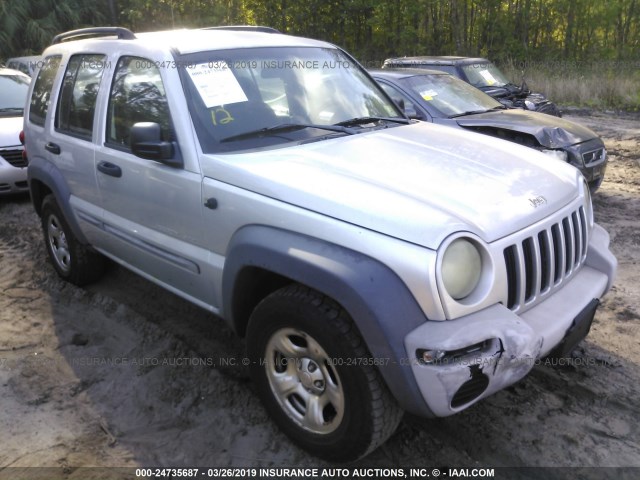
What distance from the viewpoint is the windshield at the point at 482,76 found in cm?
997

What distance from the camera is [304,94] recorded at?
3508mm

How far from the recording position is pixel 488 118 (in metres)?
6.89

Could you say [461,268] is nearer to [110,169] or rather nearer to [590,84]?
[110,169]

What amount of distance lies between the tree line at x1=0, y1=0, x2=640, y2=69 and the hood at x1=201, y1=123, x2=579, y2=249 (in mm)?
19221

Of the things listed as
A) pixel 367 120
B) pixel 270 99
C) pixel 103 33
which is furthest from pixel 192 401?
pixel 103 33

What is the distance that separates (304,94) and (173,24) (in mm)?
25704

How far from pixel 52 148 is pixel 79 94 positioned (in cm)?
52

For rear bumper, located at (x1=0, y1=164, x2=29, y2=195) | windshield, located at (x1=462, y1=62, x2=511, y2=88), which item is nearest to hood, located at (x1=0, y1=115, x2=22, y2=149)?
rear bumper, located at (x1=0, y1=164, x2=29, y2=195)

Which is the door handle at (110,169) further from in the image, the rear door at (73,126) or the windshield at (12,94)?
the windshield at (12,94)

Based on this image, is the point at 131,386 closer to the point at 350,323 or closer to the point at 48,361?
the point at 48,361

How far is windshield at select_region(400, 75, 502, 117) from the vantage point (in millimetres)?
7094

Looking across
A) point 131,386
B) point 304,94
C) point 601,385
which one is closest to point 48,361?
point 131,386

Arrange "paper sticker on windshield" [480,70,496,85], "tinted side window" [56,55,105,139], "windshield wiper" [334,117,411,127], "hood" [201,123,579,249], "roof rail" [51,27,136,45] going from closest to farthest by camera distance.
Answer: "hood" [201,123,579,249]
"windshield wiper" [334,117,411,127]
"roof rail" [51,27,136,45]
"tinted side window" [56,55,105,139]
"paper sticker on windshield" [480,70,496,85]

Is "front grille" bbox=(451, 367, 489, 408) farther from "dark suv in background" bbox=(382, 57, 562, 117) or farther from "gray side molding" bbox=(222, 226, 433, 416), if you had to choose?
"dark suv in background" bbox=(382, 57, 562, 117)
